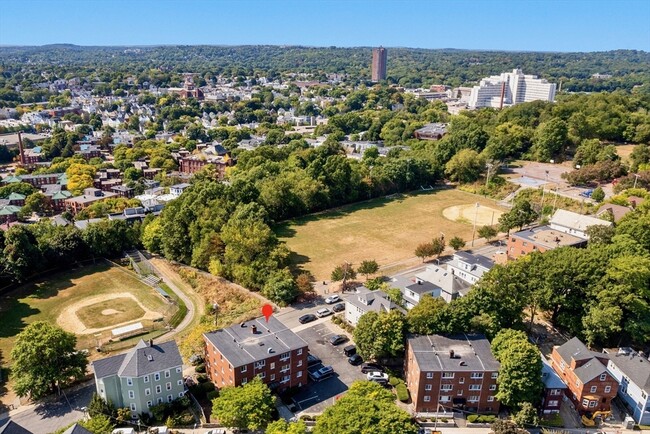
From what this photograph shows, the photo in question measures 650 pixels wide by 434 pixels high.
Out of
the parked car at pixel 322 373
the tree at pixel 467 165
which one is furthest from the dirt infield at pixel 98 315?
the tree at pixel 467 165

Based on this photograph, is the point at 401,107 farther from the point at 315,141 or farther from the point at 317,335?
the point at 317,335

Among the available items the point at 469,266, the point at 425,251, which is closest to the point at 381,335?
the point at 469,266

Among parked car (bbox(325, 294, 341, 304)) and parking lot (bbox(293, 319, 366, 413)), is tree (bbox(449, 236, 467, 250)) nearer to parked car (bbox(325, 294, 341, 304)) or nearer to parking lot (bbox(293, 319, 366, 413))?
parked car (bbox(325, 294, 341, 304))

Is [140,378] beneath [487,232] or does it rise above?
above

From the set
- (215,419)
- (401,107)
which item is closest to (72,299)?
(215,419)

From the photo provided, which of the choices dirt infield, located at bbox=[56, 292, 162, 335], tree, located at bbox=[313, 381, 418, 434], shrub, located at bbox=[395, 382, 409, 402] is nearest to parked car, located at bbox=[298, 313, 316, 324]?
shrub, located at bbox=[395, 382, 409, 402]

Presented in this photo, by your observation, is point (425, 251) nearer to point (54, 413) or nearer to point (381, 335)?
point (381, 335)
